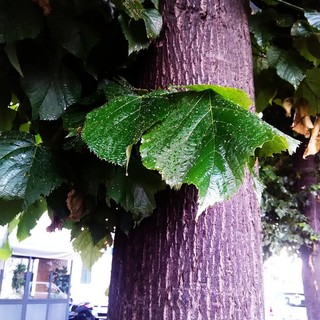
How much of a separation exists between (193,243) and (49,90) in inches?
11.7

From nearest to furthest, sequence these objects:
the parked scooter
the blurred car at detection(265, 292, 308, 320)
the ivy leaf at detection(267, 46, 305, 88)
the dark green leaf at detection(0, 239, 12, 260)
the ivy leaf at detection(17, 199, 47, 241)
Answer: the ivy leaf at detection(267, 46, 305, 88)
the ivy leaf at detection(17, 199, 47, 241)
the dark green leaf at detection(0, 239, 12, 260)
the parked scooter
the blurred car at detection(265, 292, 308, 320)

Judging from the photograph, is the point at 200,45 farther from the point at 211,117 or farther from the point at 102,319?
the point at 102,319

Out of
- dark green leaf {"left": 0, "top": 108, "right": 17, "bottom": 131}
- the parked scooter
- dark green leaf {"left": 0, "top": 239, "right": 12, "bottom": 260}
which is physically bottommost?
the parked scooter

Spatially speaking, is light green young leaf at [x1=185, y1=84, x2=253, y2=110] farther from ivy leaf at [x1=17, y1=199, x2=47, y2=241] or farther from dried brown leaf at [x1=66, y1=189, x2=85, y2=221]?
ivy leaf at [x1=17, y1=199, x2=47, y2=241]

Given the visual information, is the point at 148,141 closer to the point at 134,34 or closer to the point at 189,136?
the point at 189,136

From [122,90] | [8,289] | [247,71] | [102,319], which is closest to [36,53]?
[122,90]

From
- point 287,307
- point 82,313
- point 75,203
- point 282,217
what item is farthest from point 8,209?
point 287,307

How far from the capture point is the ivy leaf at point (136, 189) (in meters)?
0.52

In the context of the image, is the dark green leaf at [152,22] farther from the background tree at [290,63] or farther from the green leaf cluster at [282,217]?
the green leaf cluster at [282,217]

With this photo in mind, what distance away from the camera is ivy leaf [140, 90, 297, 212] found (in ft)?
1.19

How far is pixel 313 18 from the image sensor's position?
0.68 meters

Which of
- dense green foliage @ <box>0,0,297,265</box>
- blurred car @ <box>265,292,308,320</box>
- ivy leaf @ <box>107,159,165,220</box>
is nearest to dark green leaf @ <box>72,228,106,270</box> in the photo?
dense green foliage @ <box>0,0,297,265</box>

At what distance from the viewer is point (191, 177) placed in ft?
1.20

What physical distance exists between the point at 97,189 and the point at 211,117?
0.22m
